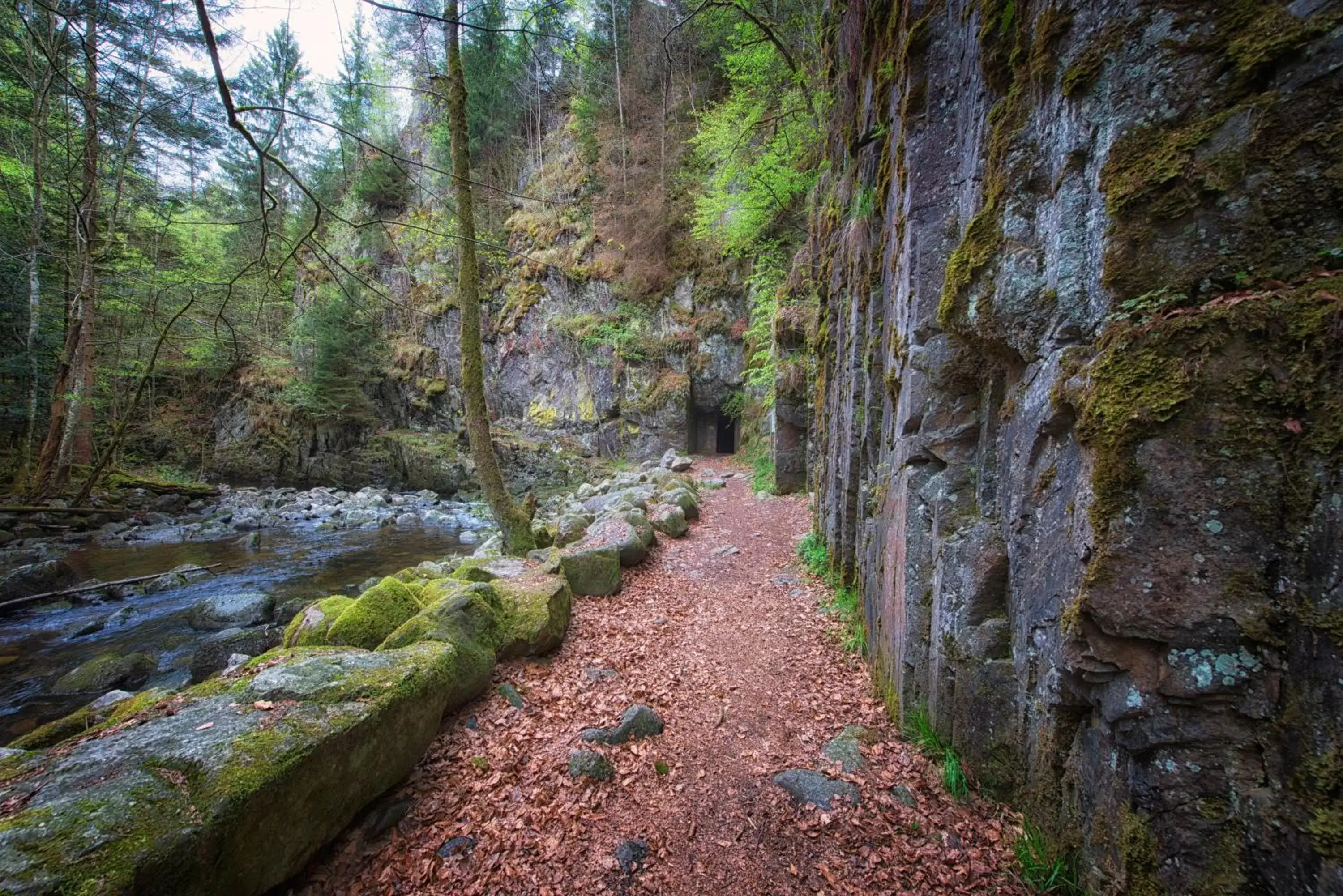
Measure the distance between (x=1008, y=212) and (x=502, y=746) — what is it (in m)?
4.49

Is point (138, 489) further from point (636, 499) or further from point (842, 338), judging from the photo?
point (842, 338)

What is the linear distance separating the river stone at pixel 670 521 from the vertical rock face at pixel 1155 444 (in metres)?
5.67

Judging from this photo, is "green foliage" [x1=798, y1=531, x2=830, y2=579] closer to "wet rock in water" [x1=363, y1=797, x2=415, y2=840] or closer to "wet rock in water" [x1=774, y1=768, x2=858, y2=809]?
"wet rock in water" [x1=774, y1=768, x2=858, y2=809]

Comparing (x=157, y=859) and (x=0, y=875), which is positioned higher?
(x=0, y=875)

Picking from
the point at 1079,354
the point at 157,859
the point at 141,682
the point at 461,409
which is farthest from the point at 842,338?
the point at 461,409

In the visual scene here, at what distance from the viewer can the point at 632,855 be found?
2.67m

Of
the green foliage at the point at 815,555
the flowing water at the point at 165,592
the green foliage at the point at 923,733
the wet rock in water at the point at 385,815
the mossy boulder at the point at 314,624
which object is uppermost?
the mossy boulder at the point at 314,624

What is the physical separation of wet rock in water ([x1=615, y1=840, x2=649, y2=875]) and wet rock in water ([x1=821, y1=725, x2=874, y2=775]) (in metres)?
1.37

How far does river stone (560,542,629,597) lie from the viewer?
585 centimetres

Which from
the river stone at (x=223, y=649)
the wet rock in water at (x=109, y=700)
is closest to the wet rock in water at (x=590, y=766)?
the wet rock in water at (x=109, y=700)

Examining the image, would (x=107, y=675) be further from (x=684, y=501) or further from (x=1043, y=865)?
(x=1043, y=865)

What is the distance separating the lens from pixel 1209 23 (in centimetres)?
175

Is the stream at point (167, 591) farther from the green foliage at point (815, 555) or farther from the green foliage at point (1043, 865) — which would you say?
the green foliage at point (1043, 865)

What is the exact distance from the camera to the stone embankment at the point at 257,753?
1779 mm
